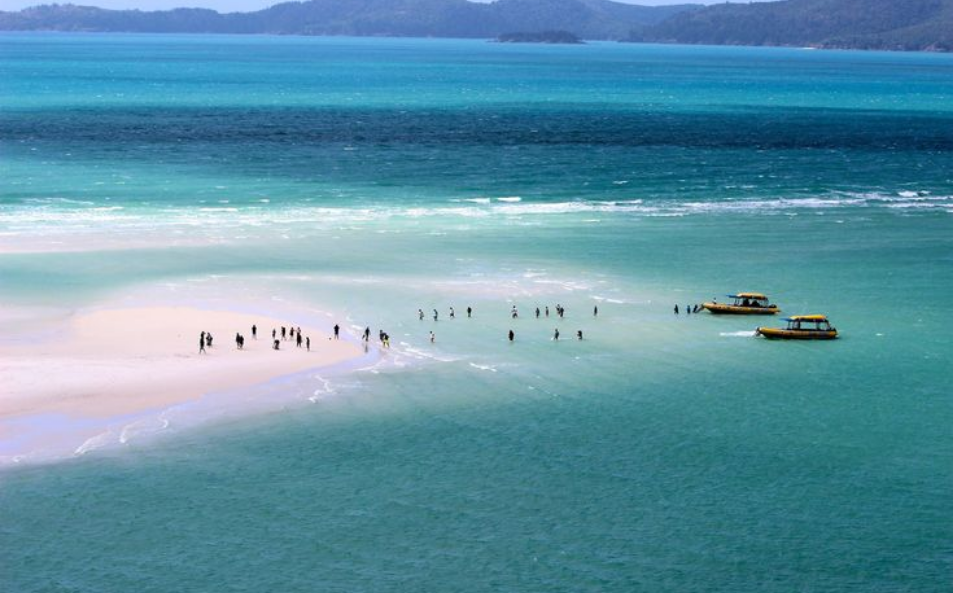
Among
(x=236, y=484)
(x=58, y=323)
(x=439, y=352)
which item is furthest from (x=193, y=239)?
(x=236, y=484)

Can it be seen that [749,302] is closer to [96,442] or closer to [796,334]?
[796,334]

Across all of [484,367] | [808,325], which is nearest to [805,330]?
[808,325]

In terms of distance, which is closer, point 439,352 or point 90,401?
point 90,401

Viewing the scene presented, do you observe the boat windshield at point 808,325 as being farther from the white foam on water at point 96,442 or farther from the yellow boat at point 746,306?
the white foam on water at point 96,442

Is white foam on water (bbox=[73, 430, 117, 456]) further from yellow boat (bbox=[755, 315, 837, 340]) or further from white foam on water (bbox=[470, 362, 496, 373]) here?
yellow boat (bbox=[755, 315, 837, 340])

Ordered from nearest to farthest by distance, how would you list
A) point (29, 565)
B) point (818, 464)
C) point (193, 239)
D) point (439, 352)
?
point (29, 565) < point (818, 464) < point (439, 352) < point (193, 239)

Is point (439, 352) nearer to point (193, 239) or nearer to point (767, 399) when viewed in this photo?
point (767, 399)

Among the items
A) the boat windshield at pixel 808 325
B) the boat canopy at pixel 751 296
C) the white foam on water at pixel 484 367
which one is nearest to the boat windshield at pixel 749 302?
the boat canopy at pixel 751 296
